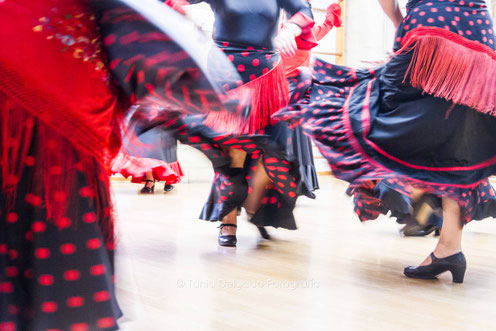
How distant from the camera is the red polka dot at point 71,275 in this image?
936mm

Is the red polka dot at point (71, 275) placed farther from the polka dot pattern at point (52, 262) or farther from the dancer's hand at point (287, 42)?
the dancer's hand at point (287, 42)

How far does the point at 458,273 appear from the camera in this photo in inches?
73.5

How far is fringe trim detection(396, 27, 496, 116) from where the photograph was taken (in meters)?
1.73

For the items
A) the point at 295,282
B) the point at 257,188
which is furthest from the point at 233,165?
the point at 295,282

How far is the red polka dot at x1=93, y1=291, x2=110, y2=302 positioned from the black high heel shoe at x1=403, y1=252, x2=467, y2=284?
1243 mm

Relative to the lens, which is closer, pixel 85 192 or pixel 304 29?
pixel 85 192

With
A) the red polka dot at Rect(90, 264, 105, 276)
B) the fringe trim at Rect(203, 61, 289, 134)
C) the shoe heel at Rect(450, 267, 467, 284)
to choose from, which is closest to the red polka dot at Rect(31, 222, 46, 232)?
the red polka dot at Rect(90, 264, 105, 276)

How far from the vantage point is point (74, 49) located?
913 millimetres

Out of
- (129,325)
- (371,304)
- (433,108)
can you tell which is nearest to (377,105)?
(433,108)

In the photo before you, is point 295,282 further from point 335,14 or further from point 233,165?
point 335,14

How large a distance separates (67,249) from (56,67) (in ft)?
0.95

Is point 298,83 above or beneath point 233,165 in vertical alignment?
above

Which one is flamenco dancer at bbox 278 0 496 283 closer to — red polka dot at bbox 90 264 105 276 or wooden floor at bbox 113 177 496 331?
wooden floor at bbox 113 177 496 331

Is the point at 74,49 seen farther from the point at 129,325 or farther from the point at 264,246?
the point at 264,246
